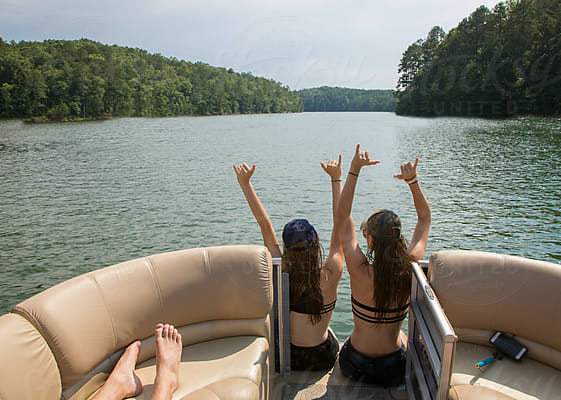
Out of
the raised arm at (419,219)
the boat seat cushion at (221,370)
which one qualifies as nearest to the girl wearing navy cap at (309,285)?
the boat seat cushion at (221,370)

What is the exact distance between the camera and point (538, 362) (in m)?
2.38

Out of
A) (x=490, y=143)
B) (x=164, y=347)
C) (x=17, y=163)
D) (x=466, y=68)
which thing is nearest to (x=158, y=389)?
(x=164, y=347)

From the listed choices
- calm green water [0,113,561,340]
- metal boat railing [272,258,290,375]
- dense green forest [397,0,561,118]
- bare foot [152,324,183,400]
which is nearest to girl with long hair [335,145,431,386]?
metal boat railing [272,258,290,375]

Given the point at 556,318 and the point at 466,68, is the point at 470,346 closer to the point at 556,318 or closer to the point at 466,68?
the point at 556,318

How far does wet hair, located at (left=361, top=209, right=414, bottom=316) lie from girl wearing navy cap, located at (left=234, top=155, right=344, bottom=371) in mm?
305

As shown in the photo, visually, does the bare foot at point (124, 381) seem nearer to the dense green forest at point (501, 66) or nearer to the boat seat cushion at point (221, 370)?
the boat seat cushion at point (221, 370)

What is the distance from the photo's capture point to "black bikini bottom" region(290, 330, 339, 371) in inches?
114

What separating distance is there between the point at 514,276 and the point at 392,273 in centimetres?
71

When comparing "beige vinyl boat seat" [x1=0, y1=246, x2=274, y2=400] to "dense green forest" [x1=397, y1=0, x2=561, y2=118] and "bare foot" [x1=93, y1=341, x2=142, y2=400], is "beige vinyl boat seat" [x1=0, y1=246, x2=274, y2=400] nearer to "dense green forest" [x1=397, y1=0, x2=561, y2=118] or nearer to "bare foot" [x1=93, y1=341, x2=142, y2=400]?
"bare foot" [x1=93, y1=341, x2=142, y2=400]

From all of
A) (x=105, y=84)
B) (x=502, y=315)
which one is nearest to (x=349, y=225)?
(x=502, y=315)

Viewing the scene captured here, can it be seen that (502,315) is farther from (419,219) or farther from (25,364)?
(25,364)

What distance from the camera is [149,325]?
251 centimetres

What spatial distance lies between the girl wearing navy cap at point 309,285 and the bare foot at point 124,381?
3.60 ft

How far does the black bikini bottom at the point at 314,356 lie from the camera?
2.91m
